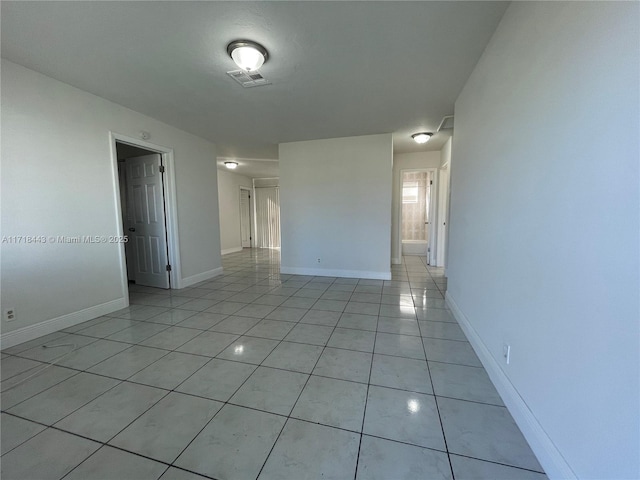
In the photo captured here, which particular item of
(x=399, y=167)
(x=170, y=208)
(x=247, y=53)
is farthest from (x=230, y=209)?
(x=247, y=53)

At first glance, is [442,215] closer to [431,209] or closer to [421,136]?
[431,209]

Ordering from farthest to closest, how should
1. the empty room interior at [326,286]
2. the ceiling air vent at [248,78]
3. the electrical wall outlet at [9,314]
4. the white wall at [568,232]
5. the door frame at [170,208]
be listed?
1. the door frame at [170,208]
2. the ceiling air vent at [248,78]
3. the electrical wall outlet at [9,314]
4. the empty room interior at [326,286]
5. the white wall at [568,232]

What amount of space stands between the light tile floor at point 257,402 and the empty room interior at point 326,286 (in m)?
0.01

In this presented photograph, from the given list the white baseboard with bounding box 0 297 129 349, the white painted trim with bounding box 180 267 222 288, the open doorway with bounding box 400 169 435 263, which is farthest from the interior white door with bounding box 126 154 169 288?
the open doorway with bounding box 400 169 435 263

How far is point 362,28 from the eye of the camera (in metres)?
1.87

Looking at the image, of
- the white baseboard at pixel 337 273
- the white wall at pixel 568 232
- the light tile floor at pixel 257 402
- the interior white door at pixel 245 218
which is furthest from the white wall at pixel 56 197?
the interior white door at pixel 245 218

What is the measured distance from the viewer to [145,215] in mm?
4152

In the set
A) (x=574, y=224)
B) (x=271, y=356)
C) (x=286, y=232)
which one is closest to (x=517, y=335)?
(x=574, y=224)

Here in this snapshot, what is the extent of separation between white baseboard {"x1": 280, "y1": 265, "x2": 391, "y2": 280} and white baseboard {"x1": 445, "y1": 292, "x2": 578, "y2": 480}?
2.41 meters

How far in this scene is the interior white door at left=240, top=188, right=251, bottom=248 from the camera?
844cm

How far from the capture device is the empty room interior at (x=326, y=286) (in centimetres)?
97

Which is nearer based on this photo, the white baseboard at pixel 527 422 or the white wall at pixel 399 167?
the white baseboard at pixel 527 422

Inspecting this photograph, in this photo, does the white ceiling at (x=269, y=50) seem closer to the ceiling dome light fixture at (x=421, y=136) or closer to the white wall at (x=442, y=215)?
the ceiling dome light fixture at (x=421, y=136)

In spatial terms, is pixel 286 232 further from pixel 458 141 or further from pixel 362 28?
pixel 362 28
